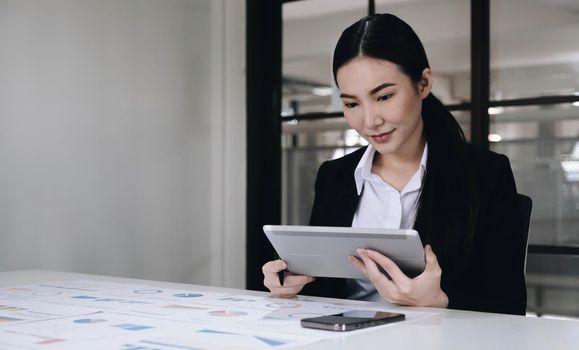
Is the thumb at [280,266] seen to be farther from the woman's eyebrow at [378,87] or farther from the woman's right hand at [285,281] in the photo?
the woman's eyebrow at [378,87]

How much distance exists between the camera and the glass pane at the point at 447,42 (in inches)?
118

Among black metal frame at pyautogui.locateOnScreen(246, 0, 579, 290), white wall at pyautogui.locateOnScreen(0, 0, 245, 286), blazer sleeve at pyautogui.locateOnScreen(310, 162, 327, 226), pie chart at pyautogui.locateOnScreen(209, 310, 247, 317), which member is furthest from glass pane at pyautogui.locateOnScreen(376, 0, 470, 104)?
pie chart at pyautogui.locateOnScreen(209, 310, 247, 317)

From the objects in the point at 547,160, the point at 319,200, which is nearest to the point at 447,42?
the point at 547,160

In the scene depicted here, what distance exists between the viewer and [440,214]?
5.90 ft

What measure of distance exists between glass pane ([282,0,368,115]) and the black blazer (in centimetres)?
155

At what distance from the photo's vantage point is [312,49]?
3.46m

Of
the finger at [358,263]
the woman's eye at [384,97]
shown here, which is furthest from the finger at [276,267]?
the woman's eye at [384,97]

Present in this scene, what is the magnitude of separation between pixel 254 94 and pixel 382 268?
2.09 meters

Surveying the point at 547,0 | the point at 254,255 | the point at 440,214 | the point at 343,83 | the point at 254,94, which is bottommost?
the point at 254,255

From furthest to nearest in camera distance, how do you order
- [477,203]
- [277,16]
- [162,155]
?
[277,16] < [162,155] < [477,203]

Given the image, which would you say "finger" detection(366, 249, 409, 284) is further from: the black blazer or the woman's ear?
the woman's ear

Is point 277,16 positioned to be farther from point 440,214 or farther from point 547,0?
point 440,214

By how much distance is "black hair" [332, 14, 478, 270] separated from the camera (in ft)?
5.82

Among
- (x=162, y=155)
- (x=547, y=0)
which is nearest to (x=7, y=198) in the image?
(x=162, y=155)
